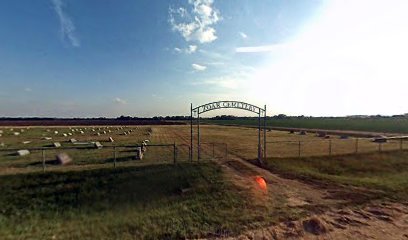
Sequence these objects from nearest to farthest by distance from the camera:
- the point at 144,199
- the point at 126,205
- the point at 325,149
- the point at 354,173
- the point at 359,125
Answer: the point at 126,205
the point at 144,199
the point at 354,173
the point at 325,149
the point at 359,125

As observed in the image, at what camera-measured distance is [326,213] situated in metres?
9.60

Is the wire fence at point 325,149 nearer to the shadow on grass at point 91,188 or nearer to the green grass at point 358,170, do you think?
the green grass at point 358,170

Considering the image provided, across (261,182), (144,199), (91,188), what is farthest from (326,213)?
(91,188)

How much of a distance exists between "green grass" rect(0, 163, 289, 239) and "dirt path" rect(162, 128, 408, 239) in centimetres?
78

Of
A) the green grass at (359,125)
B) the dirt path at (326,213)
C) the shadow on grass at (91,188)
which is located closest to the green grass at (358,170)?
the dirt path at (326,213)

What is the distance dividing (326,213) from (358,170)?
33.6ft

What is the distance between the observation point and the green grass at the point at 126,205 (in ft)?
29.7

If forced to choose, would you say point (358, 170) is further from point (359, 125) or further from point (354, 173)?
point (359, 125)

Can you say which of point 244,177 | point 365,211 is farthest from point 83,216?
point 365,211

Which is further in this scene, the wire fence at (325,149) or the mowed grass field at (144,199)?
the wire fence at (325,149)

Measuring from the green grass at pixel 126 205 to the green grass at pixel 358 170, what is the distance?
5368 millimetres

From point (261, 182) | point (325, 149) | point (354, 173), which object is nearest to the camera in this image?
point (261, 182)

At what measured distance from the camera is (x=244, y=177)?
1473 cm

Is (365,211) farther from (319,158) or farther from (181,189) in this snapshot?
(319,158)
